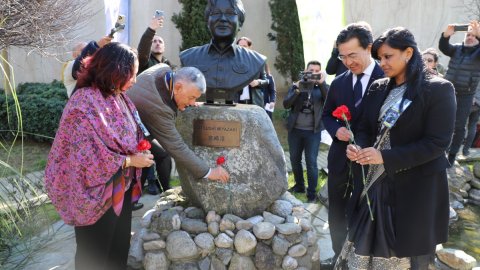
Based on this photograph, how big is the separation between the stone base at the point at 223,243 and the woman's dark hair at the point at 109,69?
133 centimetres

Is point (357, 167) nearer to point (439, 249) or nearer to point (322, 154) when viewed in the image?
point (439, 249)

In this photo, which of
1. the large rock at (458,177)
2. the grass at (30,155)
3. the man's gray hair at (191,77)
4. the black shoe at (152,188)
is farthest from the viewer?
the grass at (30,155)

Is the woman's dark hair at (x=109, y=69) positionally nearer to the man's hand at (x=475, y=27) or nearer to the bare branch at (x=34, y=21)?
the bare branch at (x=34, y=21)

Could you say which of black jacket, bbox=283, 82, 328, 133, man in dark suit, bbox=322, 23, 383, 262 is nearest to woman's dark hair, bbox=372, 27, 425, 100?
man in dark suit, bbox=322, 23, 383, 262

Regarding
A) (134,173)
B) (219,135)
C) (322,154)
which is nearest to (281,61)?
(322,154)

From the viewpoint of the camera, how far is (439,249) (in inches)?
129

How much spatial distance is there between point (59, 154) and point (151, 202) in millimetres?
2677

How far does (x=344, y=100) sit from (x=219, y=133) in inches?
39.5

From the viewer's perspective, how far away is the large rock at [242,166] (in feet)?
10.1

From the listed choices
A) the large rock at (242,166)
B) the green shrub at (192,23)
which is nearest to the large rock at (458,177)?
the large rock at (242,166)

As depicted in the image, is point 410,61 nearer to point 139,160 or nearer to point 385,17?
point 139,160

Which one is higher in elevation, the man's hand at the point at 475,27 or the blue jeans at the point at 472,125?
the man's hand at the point at 475,27

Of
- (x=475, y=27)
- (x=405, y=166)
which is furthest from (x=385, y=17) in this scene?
(x=405, y=166)

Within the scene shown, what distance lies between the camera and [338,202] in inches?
116
